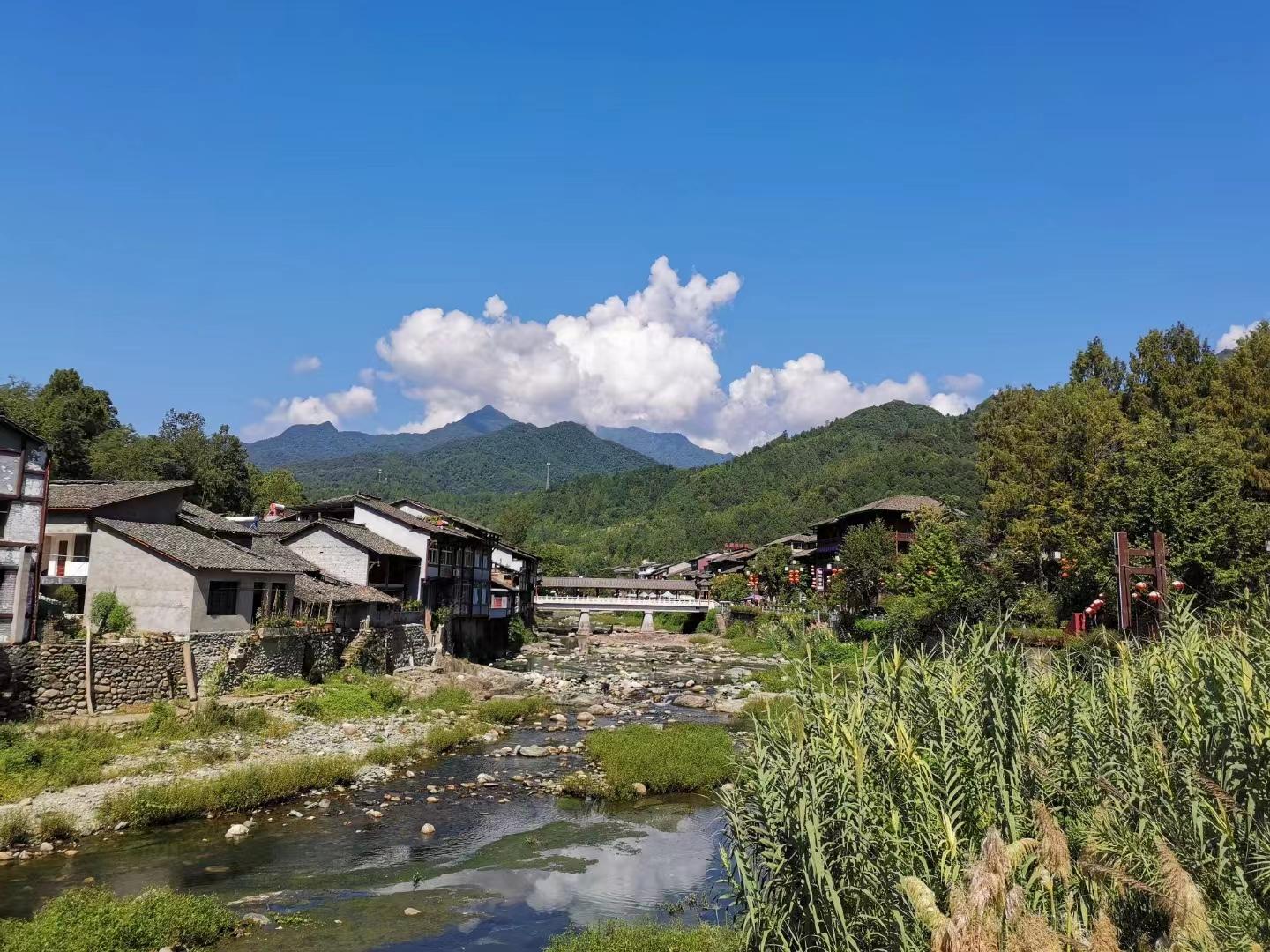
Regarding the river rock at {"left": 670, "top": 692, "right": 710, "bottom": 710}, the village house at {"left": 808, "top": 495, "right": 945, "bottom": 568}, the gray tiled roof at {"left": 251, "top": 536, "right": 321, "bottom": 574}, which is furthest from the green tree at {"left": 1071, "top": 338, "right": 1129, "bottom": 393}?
the gray tiled roof at {"left": 251, "top": 536, "right": 321, "bottom": 574}

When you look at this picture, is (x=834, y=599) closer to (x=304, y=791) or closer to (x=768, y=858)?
(x=304, y=791)

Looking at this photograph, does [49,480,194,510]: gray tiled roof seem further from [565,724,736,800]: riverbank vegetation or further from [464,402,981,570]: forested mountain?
[464,402,981,570]: forested mountain

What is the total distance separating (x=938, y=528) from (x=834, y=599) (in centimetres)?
1065

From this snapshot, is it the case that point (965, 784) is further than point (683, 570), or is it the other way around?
point (683, 570)

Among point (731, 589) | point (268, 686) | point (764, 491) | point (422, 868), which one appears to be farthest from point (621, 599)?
point (764, 491)

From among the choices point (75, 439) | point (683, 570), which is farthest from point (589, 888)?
point (683, 570)

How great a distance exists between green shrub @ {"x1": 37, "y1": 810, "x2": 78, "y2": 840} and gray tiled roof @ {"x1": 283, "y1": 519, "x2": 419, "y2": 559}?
25315 millimetres

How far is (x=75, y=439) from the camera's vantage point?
5841 cm

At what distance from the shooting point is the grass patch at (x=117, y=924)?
39.3ft

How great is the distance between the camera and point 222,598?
31.1m

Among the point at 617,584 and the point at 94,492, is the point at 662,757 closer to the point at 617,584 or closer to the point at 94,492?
the point at 94,492

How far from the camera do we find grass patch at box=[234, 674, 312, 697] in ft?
99.0

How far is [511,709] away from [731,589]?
4723 cm

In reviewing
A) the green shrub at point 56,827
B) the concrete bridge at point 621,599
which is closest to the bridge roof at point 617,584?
the concrete bridge at point 621,599
